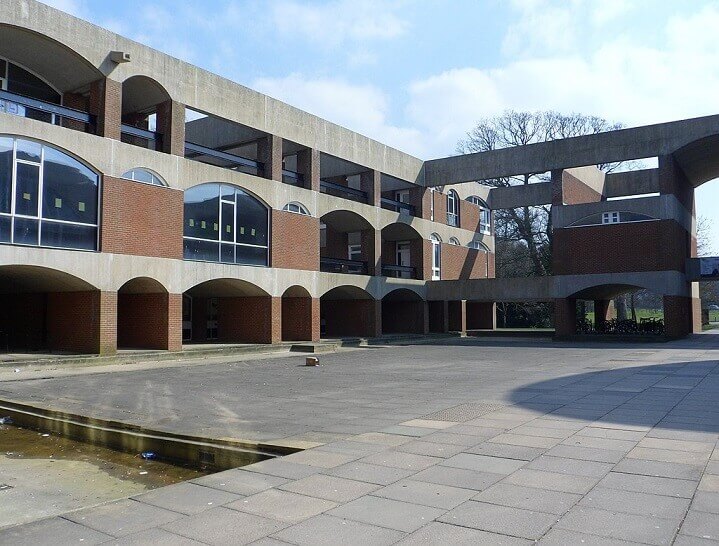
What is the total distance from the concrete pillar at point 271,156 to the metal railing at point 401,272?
433 inches

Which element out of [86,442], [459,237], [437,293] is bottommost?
[86,442]

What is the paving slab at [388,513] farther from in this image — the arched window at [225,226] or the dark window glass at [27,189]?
the arched window at [225,226]

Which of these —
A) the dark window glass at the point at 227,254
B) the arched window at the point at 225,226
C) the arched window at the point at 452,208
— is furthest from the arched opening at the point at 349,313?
the arched window at the point at 452,208

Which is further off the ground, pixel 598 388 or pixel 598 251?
pixel 598 251

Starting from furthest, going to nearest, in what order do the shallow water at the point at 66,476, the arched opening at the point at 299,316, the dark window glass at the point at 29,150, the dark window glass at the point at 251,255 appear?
the arched opening at the point at 299,316 → the dark window glass at the point at 251,255 → the dark window glass at the point at 29,150 → the shallow water at the point at 66,476

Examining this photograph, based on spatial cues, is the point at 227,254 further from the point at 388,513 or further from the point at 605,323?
the point at 605,323

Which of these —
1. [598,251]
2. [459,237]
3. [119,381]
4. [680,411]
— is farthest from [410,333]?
[680,411]

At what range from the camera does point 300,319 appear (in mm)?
29422

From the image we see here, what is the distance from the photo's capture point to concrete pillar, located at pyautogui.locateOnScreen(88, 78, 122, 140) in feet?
66.2

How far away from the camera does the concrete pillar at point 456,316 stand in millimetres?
41188

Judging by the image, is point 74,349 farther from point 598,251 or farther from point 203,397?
point 598,251

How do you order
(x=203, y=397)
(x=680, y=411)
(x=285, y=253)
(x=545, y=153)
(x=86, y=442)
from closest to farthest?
(x=86, y=442)
(x=680, y=411)
(x=203, y=397)
(x=285, y=253)
(x=545, y=153)

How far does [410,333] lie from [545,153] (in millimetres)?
13057

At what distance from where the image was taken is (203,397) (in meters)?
12.0
